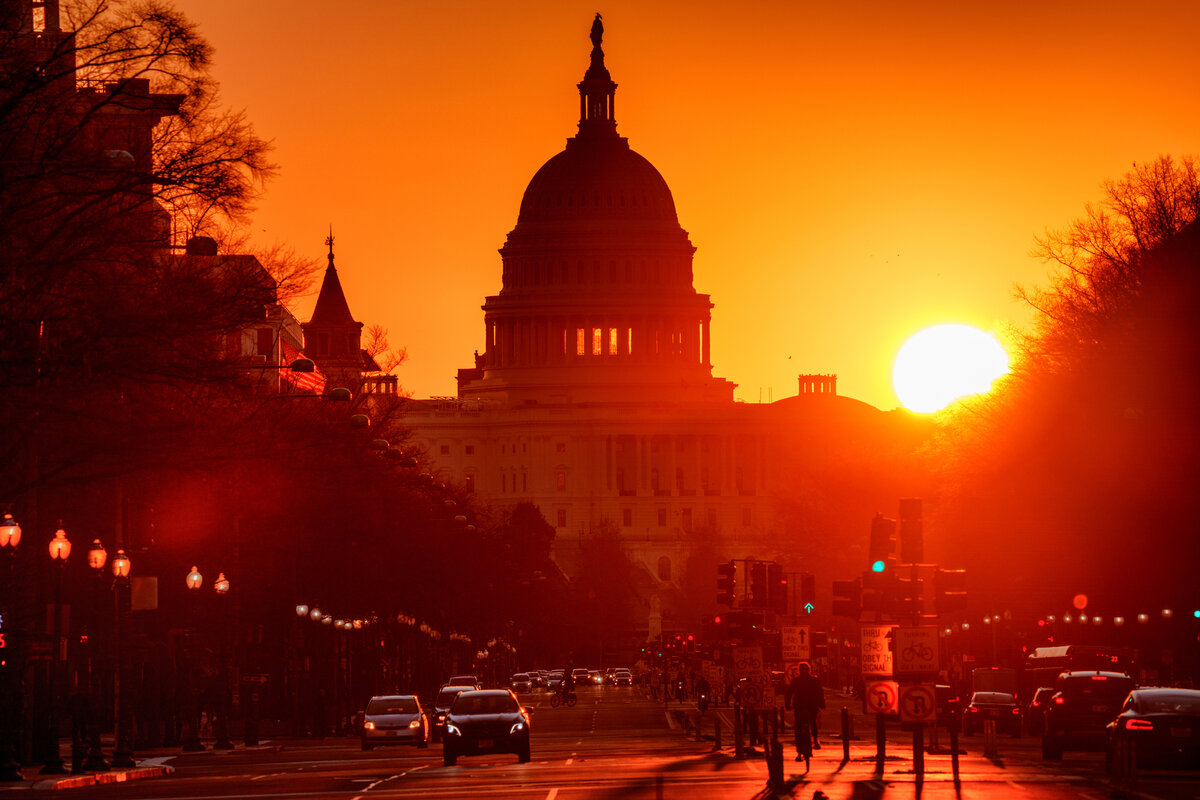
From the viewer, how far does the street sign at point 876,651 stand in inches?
1697

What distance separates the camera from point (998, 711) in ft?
214

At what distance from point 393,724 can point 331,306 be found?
140m

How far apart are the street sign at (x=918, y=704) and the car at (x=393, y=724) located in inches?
931

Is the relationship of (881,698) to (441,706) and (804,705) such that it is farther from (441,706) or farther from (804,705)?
(441,706)

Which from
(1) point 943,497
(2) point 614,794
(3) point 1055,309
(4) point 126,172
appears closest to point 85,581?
(2) point 614,794

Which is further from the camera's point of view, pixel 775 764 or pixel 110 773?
pixel 110 773

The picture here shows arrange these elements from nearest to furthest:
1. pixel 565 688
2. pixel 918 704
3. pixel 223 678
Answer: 1. pixel 918 704
2. pixel 223 678
3. pixel 565 688

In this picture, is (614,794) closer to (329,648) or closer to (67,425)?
(67,425)

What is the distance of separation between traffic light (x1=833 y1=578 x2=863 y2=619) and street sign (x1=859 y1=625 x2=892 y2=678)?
7.29 ft

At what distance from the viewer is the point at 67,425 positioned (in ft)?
121

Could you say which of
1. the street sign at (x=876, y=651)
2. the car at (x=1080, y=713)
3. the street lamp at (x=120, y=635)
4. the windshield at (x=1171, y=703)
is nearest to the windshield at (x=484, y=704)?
the street lamp at (x=120, y=635)

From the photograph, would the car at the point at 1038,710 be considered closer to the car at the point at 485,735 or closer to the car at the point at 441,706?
the car at the point at 441,706

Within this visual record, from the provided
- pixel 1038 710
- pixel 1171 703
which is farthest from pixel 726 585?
pixel 1171 703

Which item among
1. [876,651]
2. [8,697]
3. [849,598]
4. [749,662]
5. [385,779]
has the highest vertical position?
[849,598]
